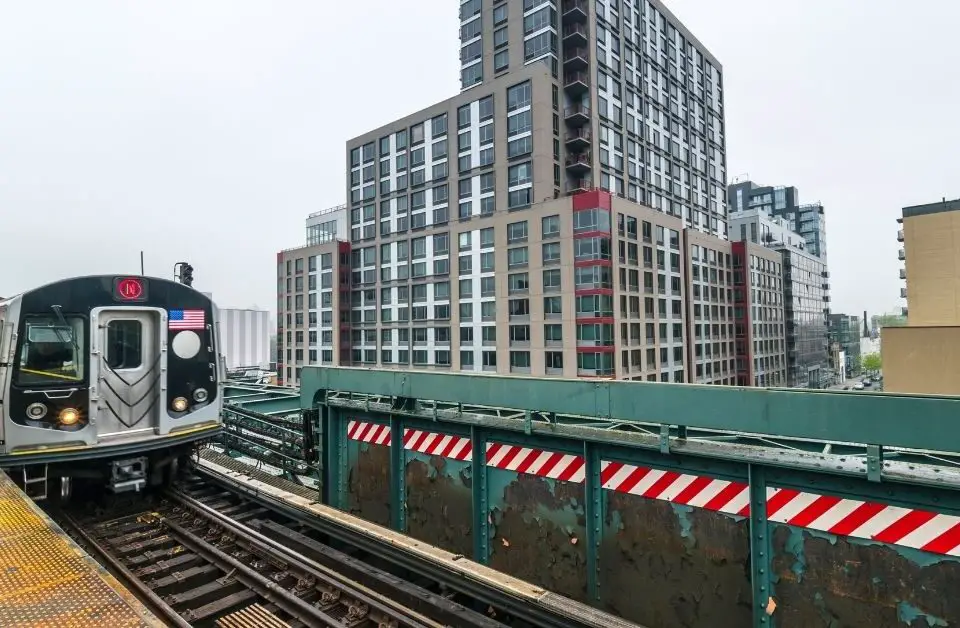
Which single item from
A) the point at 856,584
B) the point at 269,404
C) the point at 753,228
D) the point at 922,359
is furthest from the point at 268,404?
the point at 753,228

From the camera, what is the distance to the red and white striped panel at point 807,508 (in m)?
3.84

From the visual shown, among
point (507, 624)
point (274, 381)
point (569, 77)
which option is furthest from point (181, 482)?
point (274, 381)

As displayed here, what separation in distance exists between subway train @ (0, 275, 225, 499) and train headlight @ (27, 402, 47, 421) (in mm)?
14

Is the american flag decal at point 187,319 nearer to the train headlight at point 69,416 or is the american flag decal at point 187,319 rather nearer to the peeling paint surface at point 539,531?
the train headlight at point 69,416

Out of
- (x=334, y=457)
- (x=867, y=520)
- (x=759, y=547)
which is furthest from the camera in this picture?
(x=334, y=457)

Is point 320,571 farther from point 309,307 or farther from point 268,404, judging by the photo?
point 309,307

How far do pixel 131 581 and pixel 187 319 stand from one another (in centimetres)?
413

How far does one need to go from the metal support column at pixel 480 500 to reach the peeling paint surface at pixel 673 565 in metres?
1.59

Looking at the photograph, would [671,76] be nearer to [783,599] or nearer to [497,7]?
[497,7]

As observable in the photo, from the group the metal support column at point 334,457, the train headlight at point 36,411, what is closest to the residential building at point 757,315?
the metal support column at point 334,457

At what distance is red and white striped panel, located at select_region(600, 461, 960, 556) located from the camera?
3.84m

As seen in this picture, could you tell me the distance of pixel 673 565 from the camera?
5.00m

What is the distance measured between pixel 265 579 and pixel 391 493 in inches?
89.8

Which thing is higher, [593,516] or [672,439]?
[672,439]
